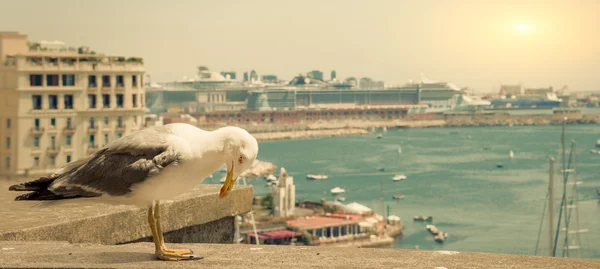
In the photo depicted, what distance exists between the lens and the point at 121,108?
38.3ft

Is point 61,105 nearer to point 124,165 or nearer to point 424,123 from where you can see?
point 124,165

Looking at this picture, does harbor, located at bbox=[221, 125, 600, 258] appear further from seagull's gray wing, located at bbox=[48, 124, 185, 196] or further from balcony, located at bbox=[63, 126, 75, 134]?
seagull's gray wing, located at bbox=[48, 124, 185, 196]

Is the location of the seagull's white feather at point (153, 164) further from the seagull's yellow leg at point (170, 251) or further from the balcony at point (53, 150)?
the balcony at point (53, 150)

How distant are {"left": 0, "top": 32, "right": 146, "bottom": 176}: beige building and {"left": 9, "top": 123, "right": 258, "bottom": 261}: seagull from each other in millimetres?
10427

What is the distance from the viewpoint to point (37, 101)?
1128 centimetres

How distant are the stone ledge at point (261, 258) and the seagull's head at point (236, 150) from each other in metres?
0.09

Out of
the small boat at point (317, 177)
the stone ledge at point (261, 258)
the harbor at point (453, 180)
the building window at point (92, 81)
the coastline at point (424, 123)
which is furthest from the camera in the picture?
the coastline at point (424, 123)

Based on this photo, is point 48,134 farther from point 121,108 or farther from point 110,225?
point 110,225

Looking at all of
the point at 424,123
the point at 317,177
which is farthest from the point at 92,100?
the point at 424,123

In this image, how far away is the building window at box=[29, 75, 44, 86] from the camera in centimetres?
1105

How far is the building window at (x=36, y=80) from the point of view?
11.0 meters

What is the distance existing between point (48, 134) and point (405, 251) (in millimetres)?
11203

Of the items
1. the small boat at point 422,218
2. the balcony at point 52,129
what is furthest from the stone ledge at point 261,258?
the small boat at point 422,218

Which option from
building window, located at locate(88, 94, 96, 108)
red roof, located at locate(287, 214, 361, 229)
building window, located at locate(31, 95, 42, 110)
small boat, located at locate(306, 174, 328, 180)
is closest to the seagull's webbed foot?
building window, located at locate(31, 95, 42, 110)
